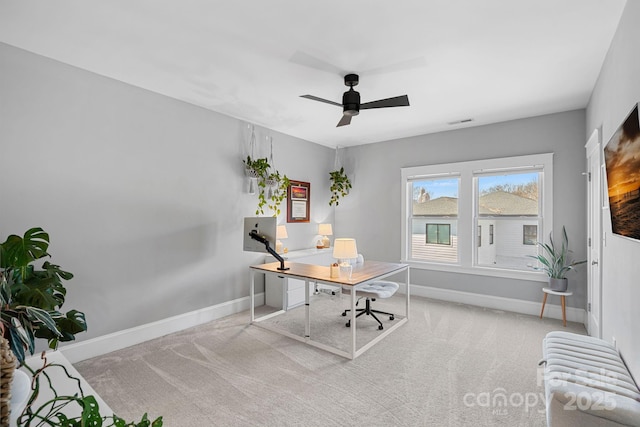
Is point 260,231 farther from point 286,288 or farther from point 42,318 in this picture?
point 42,318

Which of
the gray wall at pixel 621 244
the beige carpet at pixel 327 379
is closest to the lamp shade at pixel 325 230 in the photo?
the beige carpet at pixel 327 379

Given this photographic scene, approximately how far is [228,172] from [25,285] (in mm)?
2529

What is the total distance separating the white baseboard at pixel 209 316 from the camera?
2967 millimetres

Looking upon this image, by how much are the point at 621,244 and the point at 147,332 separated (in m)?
4.24

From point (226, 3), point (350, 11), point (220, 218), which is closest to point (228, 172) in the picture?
point (220, 218)

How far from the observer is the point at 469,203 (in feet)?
15.6

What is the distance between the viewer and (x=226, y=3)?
2076 mm

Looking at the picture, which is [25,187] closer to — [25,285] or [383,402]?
[25,285]

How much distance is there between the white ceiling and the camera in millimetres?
2139

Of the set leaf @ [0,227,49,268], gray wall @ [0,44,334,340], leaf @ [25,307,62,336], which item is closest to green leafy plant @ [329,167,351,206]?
gray wall @ [0,44,334,340]

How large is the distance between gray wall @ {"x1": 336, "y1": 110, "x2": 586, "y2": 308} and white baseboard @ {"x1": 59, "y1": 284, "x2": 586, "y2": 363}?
10 centimetres

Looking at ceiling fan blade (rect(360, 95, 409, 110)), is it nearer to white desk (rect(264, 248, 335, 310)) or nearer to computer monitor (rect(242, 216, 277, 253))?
computer monitor (rect(242, 216, 277, 253))

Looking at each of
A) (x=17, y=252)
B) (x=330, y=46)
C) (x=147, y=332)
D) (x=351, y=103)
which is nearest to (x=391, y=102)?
(x=351, y=103)

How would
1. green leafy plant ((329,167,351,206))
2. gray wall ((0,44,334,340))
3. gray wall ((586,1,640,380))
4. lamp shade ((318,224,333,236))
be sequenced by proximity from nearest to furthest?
gray wall ((586,1,640,380)) → gray wall ((0,44,334,340)) → lamp shade ((318,224,333,236)) → green leafy plant ((329,167,351,206))
